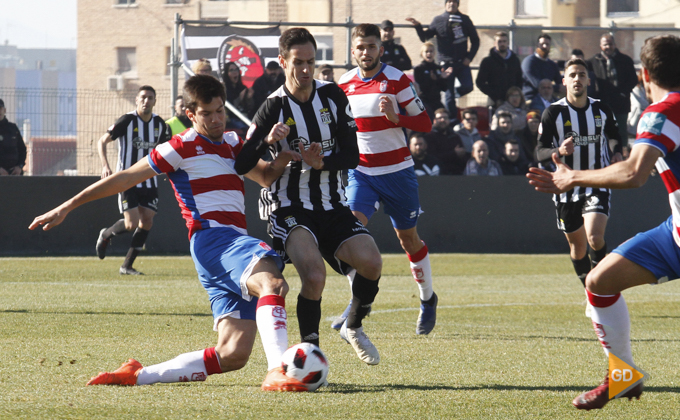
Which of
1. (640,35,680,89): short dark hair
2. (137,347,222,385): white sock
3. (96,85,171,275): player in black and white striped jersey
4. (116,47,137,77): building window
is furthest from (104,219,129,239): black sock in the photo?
(116,47,137,77): building window

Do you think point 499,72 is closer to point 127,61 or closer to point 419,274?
point 419,274

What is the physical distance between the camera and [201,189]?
4789mm

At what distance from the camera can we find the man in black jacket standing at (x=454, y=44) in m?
15.1

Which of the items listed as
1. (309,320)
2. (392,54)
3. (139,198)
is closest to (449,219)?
(392,54)

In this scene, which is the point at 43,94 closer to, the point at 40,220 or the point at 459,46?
the point at 459,46

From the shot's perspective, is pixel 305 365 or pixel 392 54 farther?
pixel 392 54

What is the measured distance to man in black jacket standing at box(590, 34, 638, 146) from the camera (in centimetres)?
1494

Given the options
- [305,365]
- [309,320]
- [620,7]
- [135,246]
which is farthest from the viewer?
[620,7]

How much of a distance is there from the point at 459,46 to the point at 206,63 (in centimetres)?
441

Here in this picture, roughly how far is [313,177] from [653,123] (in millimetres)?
2140

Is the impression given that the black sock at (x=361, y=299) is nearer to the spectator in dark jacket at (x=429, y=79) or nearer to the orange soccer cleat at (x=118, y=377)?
the orange soccer cleat at (x=118, y=377)

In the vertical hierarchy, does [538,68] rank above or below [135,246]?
above

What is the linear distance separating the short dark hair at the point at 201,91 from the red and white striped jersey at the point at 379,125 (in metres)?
2.22

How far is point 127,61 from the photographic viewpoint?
5153 cm
